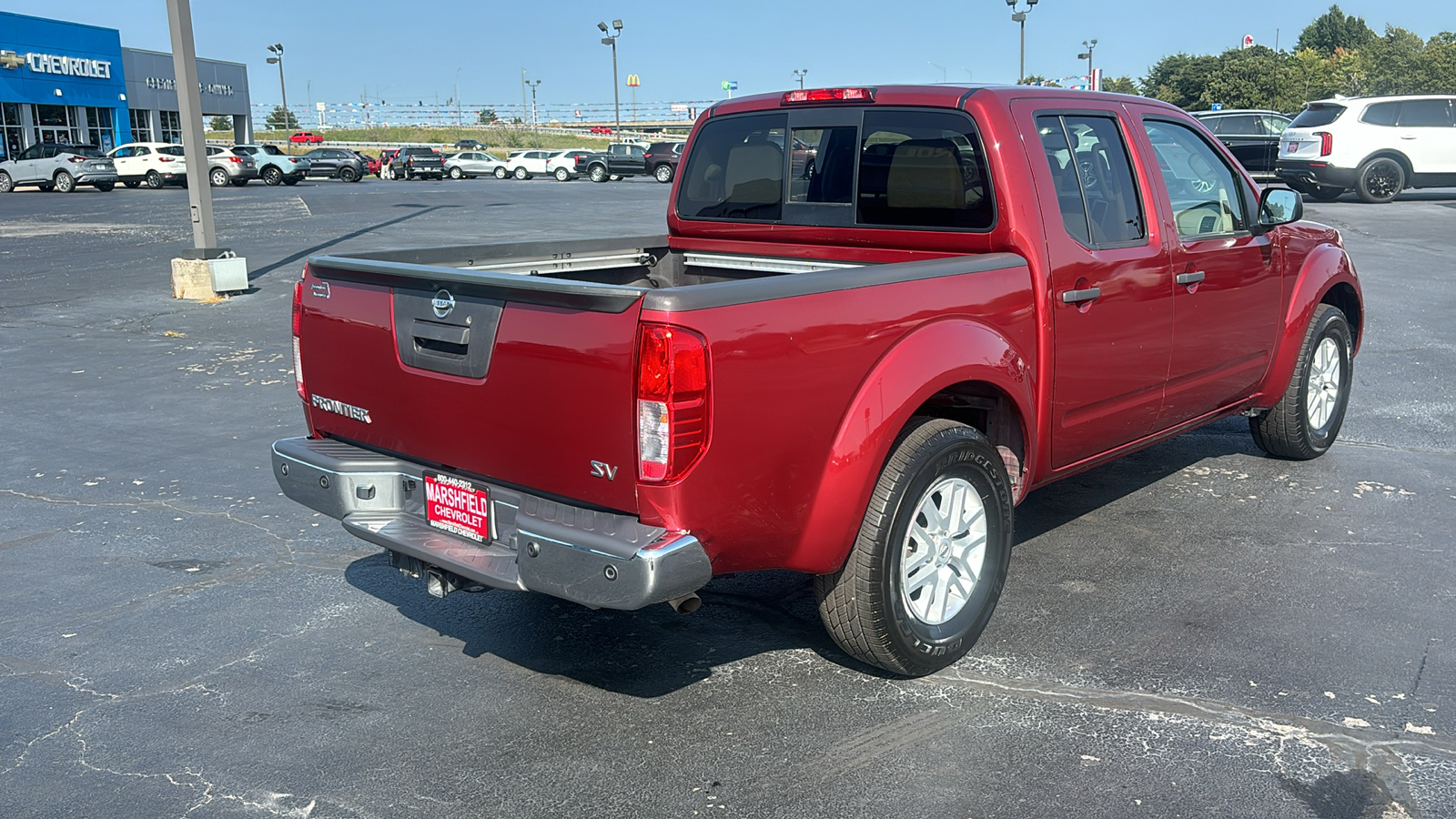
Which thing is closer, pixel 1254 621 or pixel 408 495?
pixel 408 495

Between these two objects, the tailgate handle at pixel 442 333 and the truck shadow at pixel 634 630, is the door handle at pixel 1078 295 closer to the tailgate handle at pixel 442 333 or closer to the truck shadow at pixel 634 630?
the truck shadow at pixel 634 630

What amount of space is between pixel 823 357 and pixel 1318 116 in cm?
2318

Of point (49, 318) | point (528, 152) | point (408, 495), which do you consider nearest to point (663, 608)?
point (408, 495)

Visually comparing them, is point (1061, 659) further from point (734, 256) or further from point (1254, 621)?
point (734, 256)

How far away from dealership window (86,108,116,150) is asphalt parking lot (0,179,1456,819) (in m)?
58.8

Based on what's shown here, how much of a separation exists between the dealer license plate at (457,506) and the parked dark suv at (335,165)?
48.6 meters

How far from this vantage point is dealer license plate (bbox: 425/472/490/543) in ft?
11.8

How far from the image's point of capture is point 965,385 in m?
4.07

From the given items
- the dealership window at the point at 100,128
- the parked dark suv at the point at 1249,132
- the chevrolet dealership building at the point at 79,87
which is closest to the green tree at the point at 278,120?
the chevrolet dealership building at the point at 79,87

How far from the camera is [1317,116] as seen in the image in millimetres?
22891

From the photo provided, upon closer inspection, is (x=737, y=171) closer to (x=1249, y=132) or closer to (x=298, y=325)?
(x=298, y=325)

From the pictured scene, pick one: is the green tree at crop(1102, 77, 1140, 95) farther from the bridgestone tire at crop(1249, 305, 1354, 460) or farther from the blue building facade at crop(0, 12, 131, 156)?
the bridgestone tire at crop(1249, 305, 1354, 460)

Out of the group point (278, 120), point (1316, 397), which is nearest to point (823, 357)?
point (1316, 397)

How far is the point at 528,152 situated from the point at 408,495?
51.4 meters
